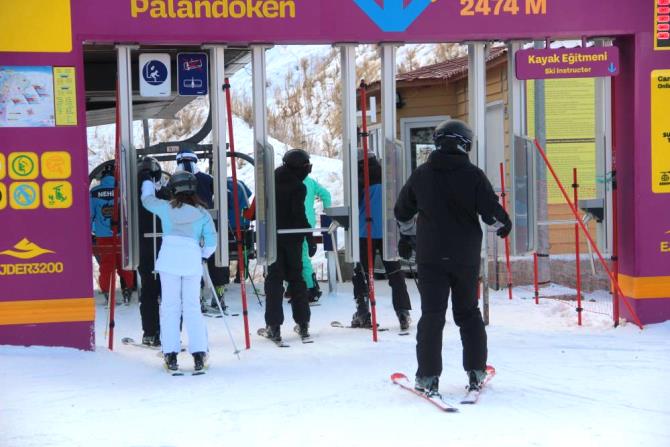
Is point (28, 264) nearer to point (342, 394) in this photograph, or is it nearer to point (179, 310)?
point (179, 310)

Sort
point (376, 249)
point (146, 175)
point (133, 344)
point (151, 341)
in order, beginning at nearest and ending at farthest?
point (146, 175), point (151, 341), point (133, 344), point (376, 249)

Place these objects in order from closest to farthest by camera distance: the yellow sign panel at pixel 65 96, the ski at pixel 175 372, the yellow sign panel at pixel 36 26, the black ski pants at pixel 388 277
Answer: the ski at pixel 175 372, the yellow sign panel at pixel 36 26, the yellow sign panel at pixel 65 96, the black ski pants at pixel 388 277

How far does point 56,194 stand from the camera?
8.36 metres

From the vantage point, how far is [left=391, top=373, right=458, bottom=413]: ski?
6.17 meters

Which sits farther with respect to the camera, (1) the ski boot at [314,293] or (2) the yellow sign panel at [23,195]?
(1) the ski boot at [314,293]

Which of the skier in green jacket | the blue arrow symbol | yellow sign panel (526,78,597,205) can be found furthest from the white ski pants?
yellow sign panel (526,78,597,205)

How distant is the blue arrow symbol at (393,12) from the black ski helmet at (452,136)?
254 cm

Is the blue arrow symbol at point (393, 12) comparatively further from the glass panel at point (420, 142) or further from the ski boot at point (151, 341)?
the glass panel at point (420, 142)

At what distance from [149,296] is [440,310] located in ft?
10.5

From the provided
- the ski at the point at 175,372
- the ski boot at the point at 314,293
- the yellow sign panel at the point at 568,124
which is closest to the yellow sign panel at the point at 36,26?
the ski at the point at 175,372

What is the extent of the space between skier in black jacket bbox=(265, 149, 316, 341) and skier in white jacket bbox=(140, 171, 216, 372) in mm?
1415

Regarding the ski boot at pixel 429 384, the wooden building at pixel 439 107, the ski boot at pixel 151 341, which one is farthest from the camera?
the wooden building at pixel 439 107

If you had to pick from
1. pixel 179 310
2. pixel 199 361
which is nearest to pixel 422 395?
pixel 199 361

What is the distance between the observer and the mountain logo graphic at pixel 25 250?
8.30m
